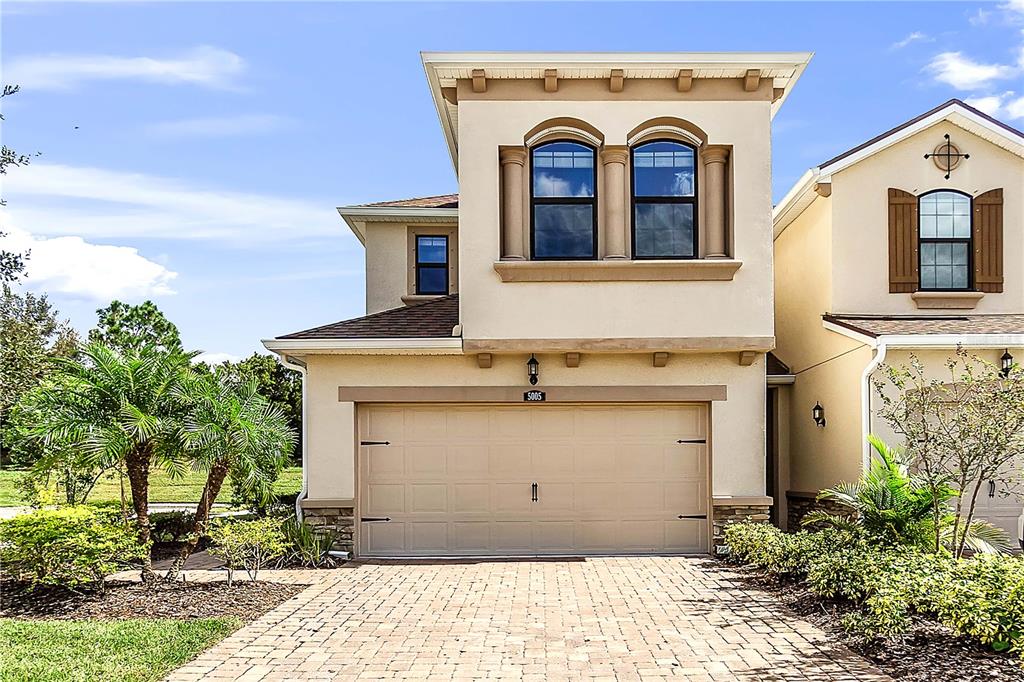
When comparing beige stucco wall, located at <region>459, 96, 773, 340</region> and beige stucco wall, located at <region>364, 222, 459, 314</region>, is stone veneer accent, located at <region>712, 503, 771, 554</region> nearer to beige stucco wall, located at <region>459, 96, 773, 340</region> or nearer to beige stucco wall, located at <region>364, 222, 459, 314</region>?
beige stucco wall, located at <region>459, 96, 773, 340</region>

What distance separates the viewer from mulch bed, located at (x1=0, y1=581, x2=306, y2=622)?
900cm

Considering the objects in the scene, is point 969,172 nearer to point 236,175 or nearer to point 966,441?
point 966,441

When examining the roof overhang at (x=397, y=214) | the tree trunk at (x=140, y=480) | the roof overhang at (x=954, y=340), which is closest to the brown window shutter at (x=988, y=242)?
the roof overhang at (x=954, y=340)

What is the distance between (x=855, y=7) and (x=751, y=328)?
167 inches

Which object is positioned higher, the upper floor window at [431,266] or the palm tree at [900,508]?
the upper floor window at [431,266]

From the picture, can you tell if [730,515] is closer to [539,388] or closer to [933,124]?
[539,388]

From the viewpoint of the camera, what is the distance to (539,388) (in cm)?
1290

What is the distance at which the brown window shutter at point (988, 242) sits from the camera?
13922mm

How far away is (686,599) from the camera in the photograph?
984cm

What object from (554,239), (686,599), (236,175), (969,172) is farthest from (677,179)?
(236,175)

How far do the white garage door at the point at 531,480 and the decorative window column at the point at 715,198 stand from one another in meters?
2.31

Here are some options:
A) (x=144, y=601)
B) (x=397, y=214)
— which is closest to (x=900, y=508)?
(x=144, y=601)

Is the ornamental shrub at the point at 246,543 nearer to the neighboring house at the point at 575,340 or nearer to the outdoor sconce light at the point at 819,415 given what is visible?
the neighboring house at the point at 575,340

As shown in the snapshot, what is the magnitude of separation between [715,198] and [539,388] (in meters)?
3.54
